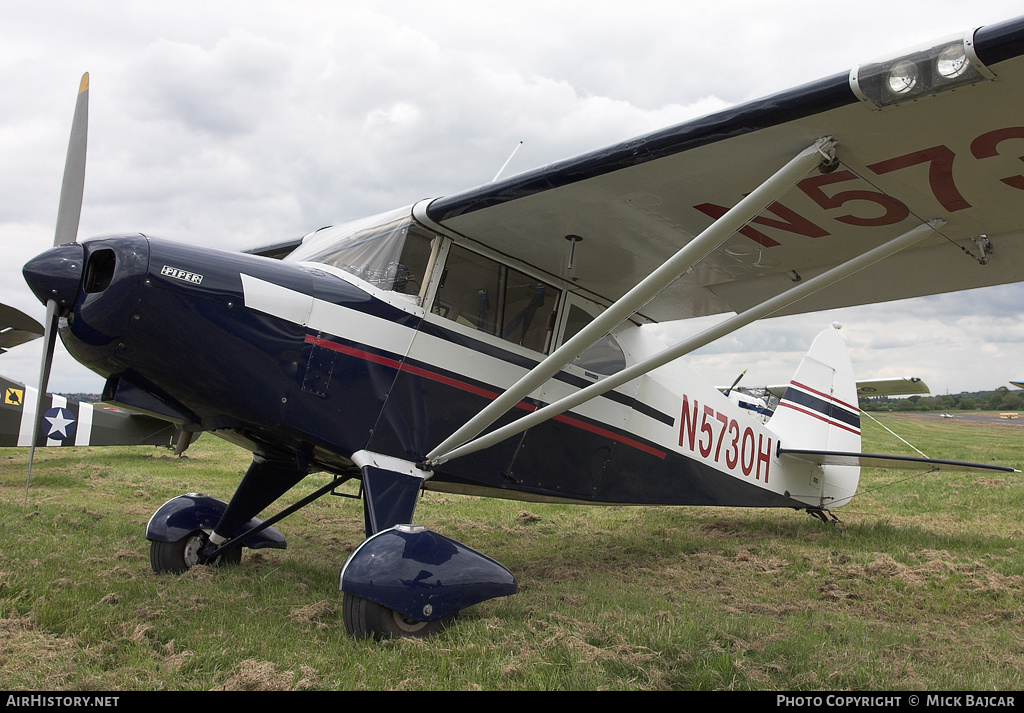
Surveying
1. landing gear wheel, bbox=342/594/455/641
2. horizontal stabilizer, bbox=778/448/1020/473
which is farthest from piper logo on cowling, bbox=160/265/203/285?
horizontal stabilizer, bbox=778/448/1020/473

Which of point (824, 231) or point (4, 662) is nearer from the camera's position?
point (4, 662)

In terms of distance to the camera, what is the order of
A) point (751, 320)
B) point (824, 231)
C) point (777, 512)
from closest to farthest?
point (751, 320) → point (824, 231) → point (777, 512)

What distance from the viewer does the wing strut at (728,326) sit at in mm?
3609

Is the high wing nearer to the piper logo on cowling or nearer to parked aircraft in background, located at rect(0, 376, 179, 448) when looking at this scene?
the piper logo on cowling

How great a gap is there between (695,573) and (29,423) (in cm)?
1050

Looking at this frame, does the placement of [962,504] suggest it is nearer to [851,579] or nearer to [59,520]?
[851,579]

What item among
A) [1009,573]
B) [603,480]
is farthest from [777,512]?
[603,480]

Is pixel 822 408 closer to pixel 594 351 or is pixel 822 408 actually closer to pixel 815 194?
pixel 594 351

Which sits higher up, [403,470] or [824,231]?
[824,231]

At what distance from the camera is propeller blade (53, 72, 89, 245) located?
12.2 ft

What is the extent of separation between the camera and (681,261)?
3.34 metres

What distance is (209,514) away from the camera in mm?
4883

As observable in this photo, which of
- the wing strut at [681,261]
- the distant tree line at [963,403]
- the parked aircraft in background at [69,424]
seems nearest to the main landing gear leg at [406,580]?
the wing strut at [681,261]

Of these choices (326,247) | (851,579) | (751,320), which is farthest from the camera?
(851,579)
